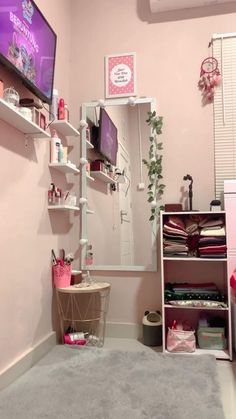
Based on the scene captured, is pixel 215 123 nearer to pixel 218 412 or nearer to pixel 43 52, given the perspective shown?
pixel 43 52

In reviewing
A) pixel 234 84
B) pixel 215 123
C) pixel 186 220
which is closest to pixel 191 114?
pixel 215 123

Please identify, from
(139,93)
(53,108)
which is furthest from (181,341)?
(139,93)

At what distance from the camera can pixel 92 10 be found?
310 centimetres

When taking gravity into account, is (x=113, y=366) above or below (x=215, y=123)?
below

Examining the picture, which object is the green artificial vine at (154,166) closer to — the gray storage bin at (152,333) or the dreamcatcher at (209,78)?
the dreamcatcher at (209,78)

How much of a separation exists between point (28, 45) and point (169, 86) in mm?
1359

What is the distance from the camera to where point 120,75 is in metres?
2.98

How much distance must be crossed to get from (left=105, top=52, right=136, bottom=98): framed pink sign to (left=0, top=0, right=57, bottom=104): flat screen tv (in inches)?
31.1

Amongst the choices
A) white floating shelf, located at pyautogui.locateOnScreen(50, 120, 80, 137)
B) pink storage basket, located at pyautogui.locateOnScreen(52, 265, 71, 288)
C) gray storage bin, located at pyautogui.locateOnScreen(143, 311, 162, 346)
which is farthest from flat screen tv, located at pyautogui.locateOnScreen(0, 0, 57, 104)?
gray storage bin, located at pyautogui.locateOnScreen(143, 311, 162, 346)

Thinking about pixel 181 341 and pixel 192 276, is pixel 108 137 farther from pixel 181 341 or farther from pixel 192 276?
pixel 181 341

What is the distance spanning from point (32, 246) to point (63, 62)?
168cm

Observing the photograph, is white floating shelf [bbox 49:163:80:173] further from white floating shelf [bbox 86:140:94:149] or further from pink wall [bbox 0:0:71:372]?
white floating shelf [bbox 86:140:94:149]

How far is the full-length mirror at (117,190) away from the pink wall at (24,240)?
361 millimetres

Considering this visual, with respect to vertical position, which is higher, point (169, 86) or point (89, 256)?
point (169, 86)
